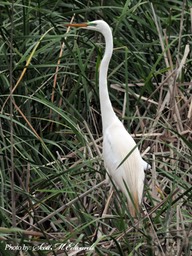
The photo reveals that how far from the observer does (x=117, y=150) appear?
4.07m

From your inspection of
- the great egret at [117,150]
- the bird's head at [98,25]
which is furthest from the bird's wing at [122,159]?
the bird's head at [98,25]

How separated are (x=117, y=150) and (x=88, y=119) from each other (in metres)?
0.51

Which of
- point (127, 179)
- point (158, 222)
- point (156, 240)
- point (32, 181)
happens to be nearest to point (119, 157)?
point (127, 179)

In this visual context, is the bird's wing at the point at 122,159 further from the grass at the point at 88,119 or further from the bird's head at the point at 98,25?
the bird's head at the point at 98,25

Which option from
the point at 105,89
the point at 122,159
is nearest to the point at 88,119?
the point at 105,89

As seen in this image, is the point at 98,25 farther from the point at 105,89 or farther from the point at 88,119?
the point at 88,119

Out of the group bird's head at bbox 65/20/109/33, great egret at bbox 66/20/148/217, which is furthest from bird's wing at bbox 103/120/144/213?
bird's head at bbox 65/20/109/33

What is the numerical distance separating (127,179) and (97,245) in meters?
0.73

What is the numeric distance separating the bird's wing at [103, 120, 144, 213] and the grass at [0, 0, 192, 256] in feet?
0.20

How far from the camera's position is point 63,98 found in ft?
14.5

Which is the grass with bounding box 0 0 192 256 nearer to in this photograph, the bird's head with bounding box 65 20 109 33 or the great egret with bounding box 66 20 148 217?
the great egret with bounding box 66 20 148 217

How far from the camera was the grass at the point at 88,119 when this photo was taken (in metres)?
3.45

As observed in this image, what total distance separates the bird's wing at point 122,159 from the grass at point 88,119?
0.06 metres

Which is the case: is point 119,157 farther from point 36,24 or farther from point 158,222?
point 36,24
